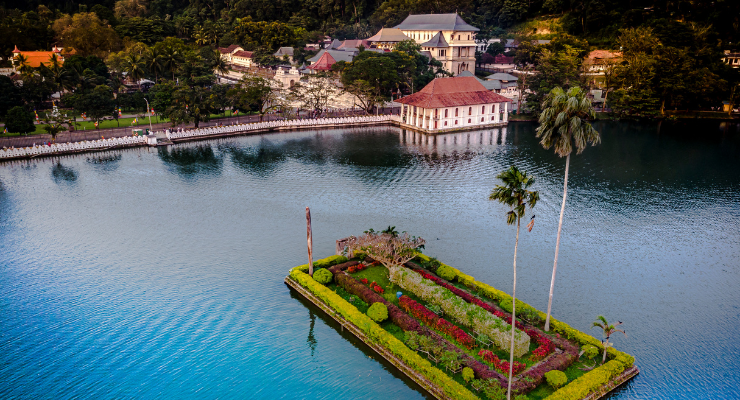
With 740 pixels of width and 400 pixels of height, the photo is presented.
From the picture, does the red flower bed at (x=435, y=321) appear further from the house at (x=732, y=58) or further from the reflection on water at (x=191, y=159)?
the house at (x=732, y=58)

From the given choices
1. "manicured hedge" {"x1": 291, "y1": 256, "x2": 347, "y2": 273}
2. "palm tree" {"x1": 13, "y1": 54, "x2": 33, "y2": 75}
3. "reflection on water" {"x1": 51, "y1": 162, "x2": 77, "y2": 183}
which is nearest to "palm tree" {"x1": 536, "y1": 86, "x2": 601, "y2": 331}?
"manicured hedge" {"x1": 291, "y1": 256, "x2": 347, "y2": 273}

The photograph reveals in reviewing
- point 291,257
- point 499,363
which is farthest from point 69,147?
point 499,363

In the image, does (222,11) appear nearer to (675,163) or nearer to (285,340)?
(675,163)

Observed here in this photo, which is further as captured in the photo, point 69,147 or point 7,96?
point 7,96

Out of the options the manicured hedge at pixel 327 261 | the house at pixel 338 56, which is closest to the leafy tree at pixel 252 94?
the house at pixel 338 56

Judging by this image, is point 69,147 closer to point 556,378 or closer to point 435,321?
point 435,321
